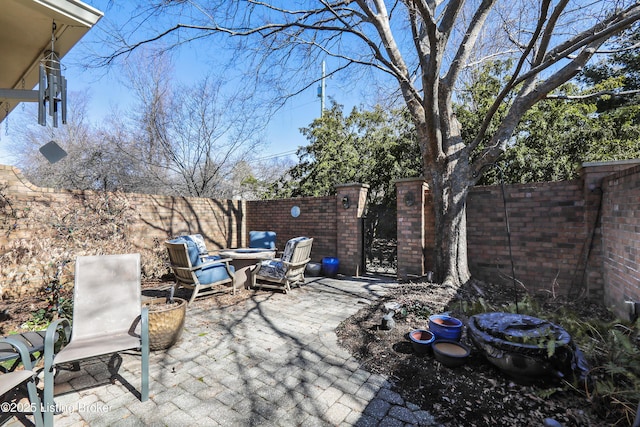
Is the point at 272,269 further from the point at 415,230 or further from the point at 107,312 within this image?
the point at 415,230

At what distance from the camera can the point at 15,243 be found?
4457 mm

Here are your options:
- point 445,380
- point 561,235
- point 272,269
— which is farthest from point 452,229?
point 272,269

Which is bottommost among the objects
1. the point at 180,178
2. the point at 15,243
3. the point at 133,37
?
the point at 15,243

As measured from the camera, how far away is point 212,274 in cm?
471

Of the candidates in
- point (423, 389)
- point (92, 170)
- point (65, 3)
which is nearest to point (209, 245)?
point (92, 170)

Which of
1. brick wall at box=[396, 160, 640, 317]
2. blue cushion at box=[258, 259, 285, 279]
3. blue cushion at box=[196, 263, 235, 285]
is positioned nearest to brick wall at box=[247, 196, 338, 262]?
brick wall at box=[396, 160, 640, 317]

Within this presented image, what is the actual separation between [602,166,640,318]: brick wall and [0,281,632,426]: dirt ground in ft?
2.03

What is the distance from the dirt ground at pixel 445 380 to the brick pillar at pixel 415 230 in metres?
1.69

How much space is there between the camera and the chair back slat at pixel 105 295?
2609 mm

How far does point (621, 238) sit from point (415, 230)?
116 inches

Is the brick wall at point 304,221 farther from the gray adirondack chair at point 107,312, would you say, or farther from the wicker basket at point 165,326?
the gray adirondack chair at point 107,312

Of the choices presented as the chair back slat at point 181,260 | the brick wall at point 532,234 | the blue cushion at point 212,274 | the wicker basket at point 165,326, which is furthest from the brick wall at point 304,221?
the wicker basket at point 165,326

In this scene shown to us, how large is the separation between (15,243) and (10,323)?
1.68m

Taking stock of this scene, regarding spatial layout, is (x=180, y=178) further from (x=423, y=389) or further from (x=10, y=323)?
(x=423, y=389)
